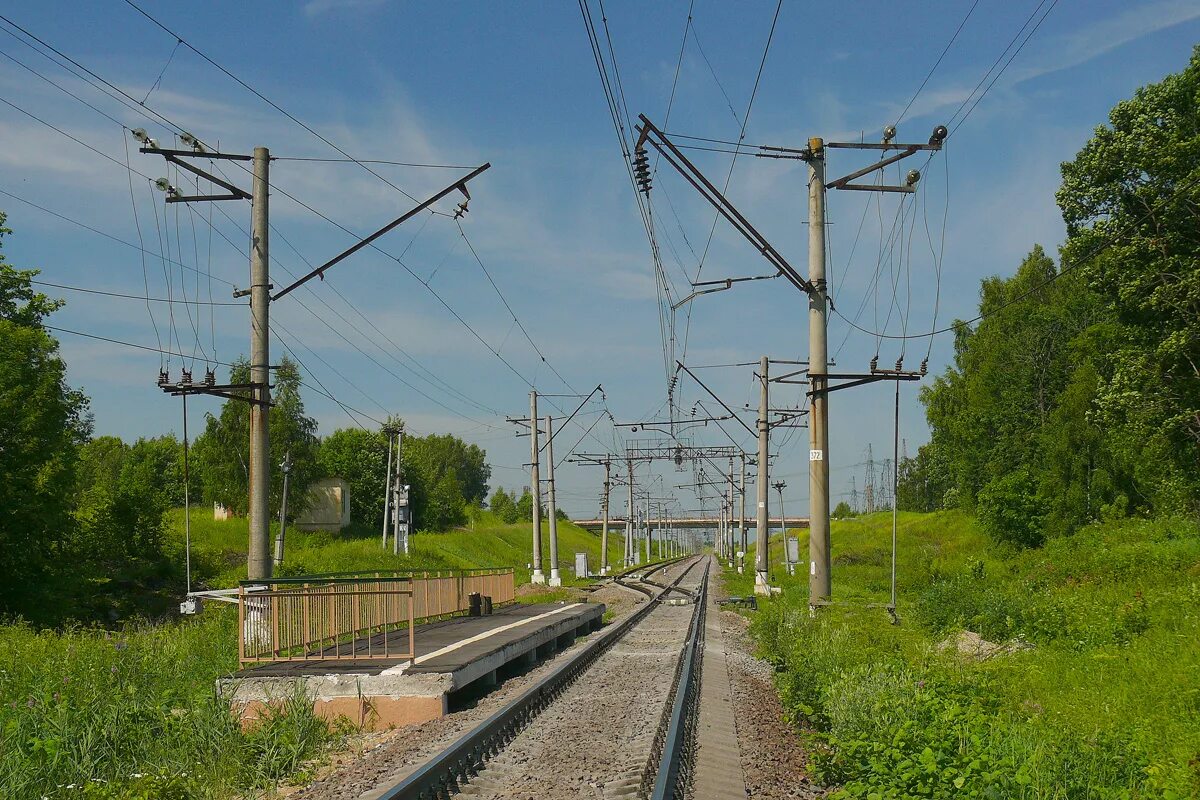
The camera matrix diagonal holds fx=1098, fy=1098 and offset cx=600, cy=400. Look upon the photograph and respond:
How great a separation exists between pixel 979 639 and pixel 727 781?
37.9 ft

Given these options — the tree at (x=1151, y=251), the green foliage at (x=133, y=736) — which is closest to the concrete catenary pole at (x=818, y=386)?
the green foliage at (x=133, y=736)

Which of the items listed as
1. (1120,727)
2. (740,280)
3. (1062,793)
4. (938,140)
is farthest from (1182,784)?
(740,280)

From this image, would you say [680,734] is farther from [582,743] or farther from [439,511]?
[439,511]

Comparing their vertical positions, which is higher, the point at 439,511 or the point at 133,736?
the point at 133,736

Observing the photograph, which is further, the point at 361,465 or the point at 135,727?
the point at 361,465

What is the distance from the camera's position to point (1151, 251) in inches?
1307

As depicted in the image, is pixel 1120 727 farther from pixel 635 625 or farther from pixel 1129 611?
pixel 635 625

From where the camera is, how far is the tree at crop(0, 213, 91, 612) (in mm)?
36031

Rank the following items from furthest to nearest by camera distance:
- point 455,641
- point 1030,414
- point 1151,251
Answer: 1. point 1030,414
2. point 1151,251
3. point 455,641

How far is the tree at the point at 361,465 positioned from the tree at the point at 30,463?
57.9m

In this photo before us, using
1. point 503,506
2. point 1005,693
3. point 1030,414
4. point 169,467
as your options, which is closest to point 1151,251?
point 1005,693

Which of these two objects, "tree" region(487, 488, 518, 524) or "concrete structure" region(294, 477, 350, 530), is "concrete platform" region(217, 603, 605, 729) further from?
"tree" region(487, 488, 518, 524)

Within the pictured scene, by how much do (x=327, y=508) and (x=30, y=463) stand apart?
48793 mm

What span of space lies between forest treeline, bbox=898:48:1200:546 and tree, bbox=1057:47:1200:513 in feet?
0.15
